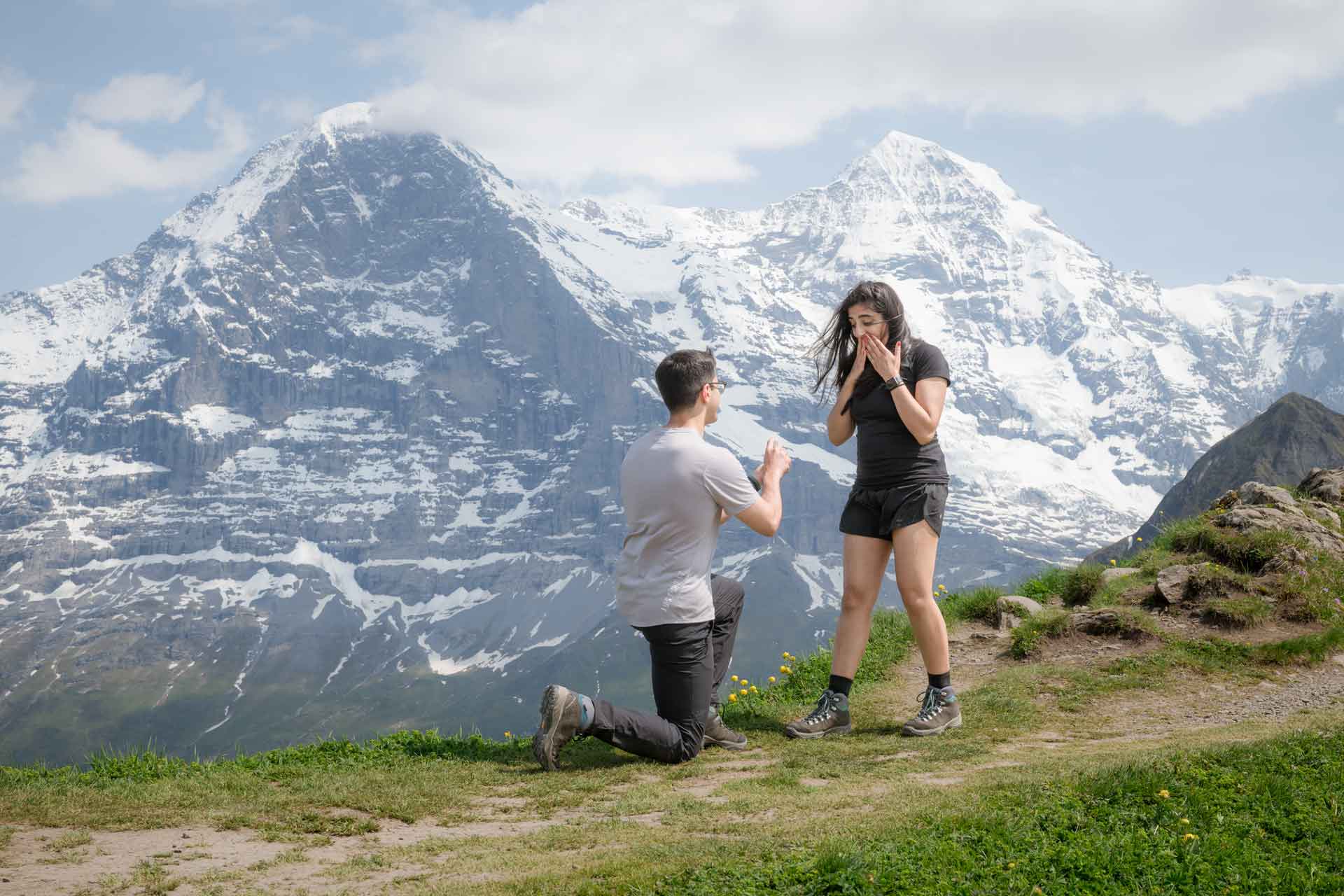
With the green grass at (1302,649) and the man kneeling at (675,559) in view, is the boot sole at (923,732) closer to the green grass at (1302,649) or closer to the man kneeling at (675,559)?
the man kneeling at (675,559)

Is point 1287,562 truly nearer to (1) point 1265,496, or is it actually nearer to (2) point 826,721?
(1) point 1265,496

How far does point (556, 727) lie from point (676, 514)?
1760 millimetres

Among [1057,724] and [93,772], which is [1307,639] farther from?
[93,772]

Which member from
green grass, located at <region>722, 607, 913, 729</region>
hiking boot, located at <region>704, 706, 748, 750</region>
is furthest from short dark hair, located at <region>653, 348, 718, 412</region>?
green grass, located at <region>722, 607, 913, 729</region>

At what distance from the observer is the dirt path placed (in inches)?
193

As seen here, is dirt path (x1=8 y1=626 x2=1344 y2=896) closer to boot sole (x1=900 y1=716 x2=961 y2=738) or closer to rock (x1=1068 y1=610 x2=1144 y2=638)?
boot sole (x1=900 y1=716 x2=961 y2=738)

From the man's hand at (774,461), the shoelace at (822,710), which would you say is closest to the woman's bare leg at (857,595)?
the shoelace at (822,710)

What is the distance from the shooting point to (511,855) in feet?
17.3

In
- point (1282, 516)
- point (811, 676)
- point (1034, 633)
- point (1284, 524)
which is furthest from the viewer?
point (1282, 516)

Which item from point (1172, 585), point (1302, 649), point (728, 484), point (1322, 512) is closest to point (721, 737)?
point (728, 484)

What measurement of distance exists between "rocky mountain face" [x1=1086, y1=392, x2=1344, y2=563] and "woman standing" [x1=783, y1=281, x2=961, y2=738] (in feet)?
298

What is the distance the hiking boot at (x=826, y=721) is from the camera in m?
8.34

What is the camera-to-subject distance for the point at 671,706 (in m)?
7.72

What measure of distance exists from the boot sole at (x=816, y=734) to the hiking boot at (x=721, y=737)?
1.48ft
